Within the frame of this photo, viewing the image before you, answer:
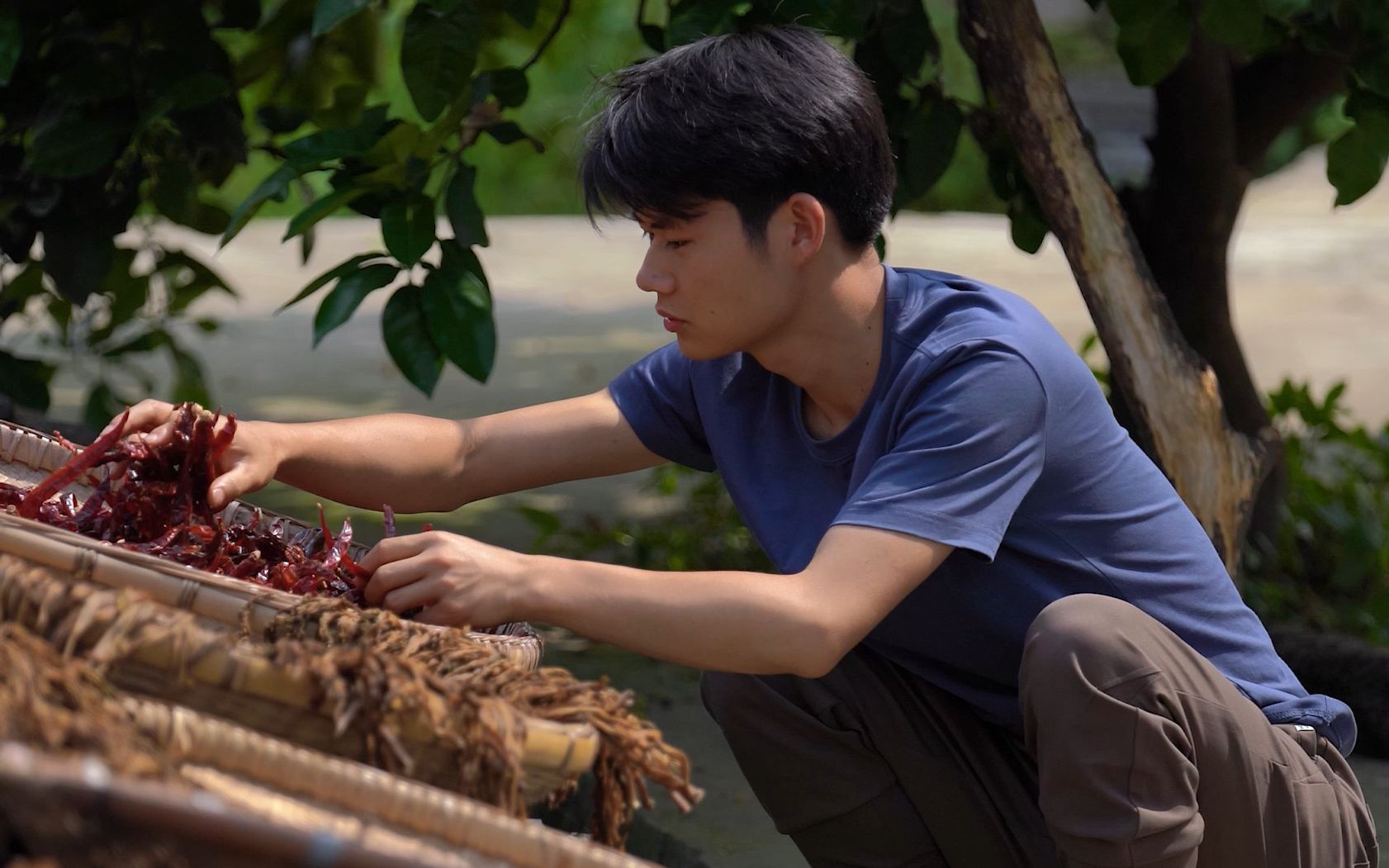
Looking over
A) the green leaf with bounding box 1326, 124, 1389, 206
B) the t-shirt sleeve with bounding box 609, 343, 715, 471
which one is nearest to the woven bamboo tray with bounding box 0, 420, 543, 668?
the t-shirt sleeve with bounding box 609, 343, 715, 471

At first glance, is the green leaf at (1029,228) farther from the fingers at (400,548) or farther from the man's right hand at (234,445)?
the fingers at (400,548)

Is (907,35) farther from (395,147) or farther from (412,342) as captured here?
(412,342)

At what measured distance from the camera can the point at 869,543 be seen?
167 centimetres

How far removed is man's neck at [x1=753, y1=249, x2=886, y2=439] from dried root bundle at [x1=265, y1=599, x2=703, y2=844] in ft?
2.19

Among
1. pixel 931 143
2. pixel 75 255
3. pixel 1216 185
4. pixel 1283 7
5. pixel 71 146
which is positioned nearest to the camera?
pixel 1283 7

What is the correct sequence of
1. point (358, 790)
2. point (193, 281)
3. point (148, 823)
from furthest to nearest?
1. point (193, 281)
2. point (358, 790)
3. point (148, 823)

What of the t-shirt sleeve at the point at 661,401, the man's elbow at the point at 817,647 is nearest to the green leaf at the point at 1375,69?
the t-shirt sleeve at the point at 661,401

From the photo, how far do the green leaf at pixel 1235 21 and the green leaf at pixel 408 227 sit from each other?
1271 millimetres

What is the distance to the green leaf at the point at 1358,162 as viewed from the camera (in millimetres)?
2742

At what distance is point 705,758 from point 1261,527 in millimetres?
1615

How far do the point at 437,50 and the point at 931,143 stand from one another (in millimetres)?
990

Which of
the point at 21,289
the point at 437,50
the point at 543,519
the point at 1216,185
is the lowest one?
the point at 543,519

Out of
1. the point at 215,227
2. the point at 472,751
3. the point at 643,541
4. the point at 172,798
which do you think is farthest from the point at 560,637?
the point at 172,798

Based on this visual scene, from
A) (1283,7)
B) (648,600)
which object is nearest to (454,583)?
(648,600)
